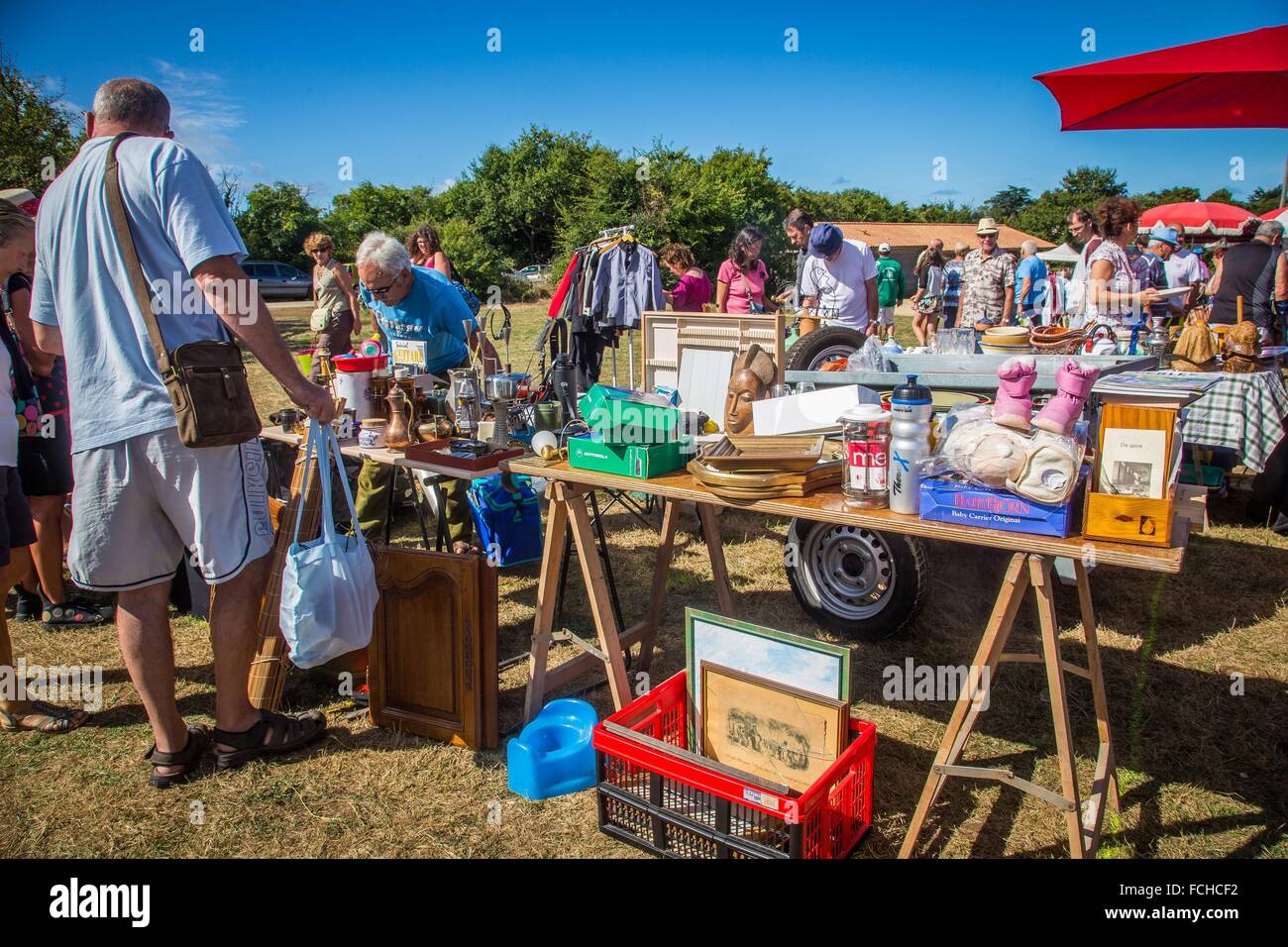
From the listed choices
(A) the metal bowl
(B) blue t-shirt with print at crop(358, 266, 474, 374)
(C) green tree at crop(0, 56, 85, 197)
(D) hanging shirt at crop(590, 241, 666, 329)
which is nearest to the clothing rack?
(D) hanging shirt at crop(590, 241, 666, 329)

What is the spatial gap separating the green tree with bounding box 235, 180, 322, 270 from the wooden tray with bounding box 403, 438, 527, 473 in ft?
106

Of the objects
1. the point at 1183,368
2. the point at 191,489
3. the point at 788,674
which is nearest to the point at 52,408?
the point at 191,489

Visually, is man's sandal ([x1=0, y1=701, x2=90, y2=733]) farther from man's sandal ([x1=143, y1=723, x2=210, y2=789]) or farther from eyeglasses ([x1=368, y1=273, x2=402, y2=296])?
eyeglasses ([x1=368, y1=273, x2=402, y2=296])

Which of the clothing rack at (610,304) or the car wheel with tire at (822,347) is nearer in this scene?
the car wheel with tire at (822,347)

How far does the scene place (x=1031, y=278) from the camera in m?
7.50

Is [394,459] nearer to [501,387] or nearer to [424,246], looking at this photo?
[501,387]

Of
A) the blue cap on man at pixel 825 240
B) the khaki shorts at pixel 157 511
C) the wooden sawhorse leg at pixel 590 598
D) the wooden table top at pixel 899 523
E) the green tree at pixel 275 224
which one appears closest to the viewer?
the wooden table top at pixel 899 523

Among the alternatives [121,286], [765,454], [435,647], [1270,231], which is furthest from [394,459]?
[1270,231]

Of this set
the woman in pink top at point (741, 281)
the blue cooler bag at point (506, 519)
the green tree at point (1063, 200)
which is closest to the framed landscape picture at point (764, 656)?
the blue cooler bag at point (506, 519)

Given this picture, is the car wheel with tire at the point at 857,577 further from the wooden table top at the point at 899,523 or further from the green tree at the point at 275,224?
the green tree at the point at 275,224

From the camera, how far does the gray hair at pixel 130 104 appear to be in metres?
2.30

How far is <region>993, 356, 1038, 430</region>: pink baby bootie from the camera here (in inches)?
75.3

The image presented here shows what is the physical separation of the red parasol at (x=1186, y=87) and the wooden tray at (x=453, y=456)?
3.48 metres
